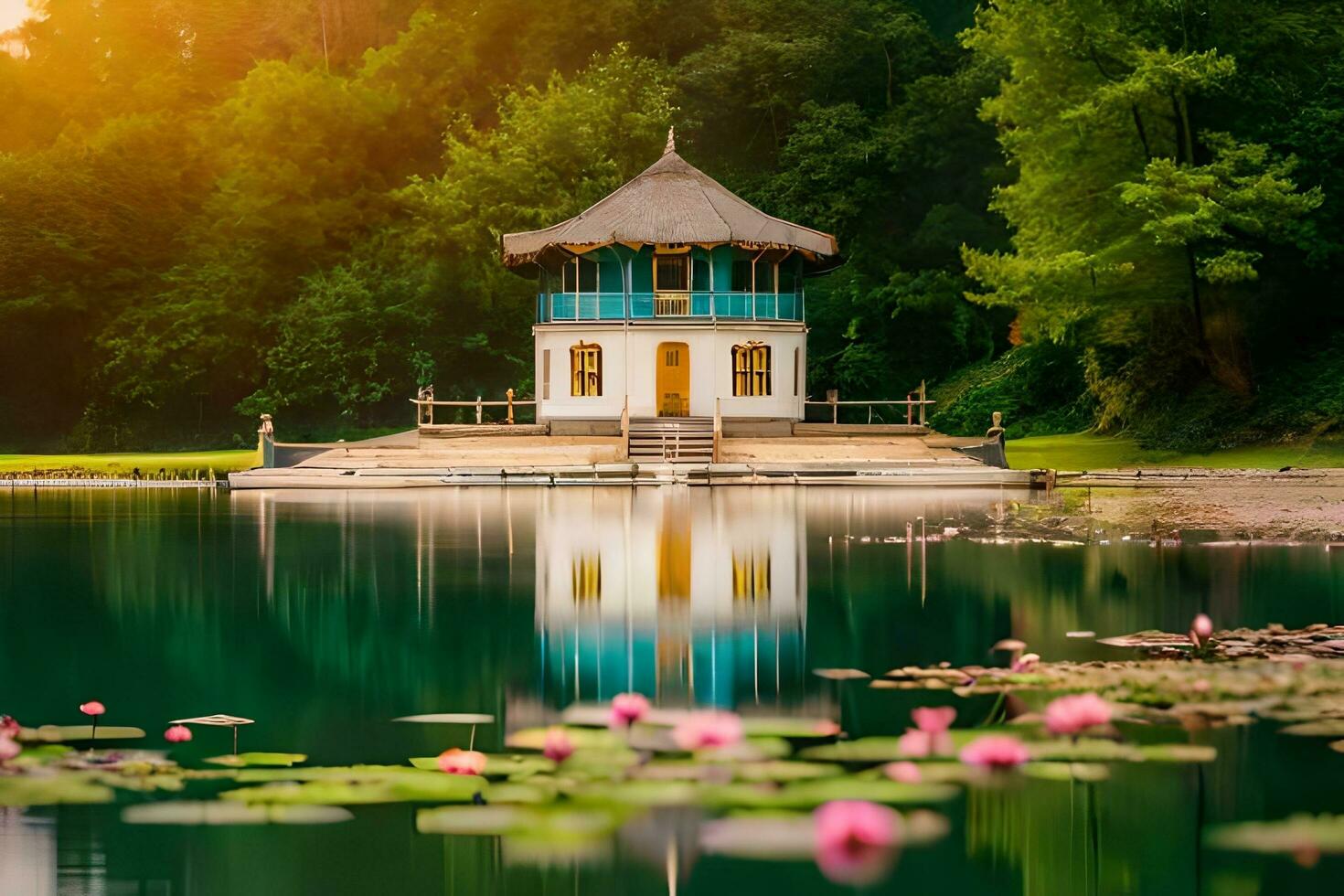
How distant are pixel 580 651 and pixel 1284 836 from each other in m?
5.59

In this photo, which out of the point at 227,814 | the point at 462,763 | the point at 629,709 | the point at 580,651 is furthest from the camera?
the point at 580,651

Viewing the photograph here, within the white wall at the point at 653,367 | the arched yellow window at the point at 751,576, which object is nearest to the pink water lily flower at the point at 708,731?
the arched yellow window at the point at 751,576

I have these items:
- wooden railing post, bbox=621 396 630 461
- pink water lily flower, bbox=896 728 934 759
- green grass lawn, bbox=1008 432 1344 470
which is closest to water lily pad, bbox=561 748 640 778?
pink water lily flower, bbox=896 728 934 759

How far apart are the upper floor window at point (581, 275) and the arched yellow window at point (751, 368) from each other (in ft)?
14.1

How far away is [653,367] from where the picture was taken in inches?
1799

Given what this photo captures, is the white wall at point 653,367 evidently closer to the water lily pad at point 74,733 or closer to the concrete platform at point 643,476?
the concrete platform at point 643,476

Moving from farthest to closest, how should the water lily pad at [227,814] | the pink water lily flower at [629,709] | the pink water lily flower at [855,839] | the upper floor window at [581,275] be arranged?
the upper floor window at [581,275] < the pink water lily flower at [629,709] < the water lily pad at [227,814] < the pink water lily flower at [855,839]

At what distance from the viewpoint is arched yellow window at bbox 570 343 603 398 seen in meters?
46.0

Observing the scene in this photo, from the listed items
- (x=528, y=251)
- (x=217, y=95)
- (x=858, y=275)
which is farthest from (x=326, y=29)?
(x=528, y=251)

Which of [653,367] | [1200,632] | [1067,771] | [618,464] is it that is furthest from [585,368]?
[1067,771]

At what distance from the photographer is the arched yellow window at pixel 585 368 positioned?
4597 centimetres

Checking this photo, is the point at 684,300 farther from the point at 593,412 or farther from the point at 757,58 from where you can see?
the point at 757,58

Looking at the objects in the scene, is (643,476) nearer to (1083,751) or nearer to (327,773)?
(1083,751)

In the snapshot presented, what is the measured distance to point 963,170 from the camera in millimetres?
61000
